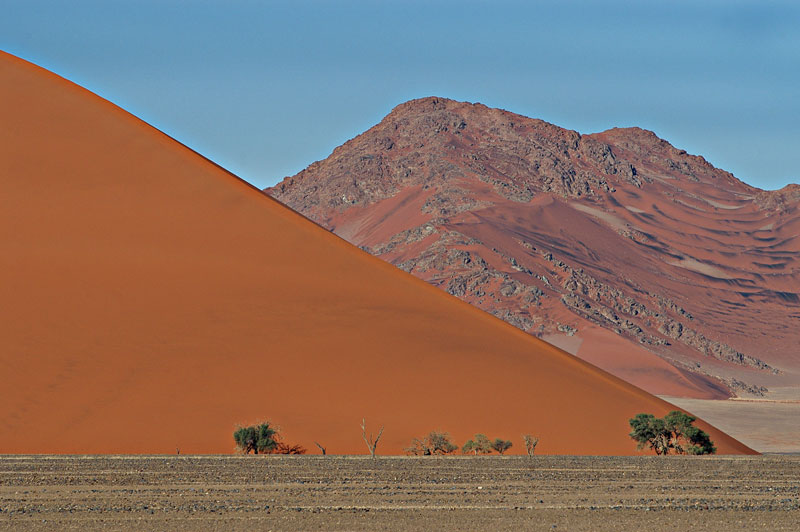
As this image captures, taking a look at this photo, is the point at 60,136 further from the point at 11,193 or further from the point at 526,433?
the point at 526,433

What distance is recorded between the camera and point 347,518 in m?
17.0

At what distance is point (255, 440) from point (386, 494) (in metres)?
10.7

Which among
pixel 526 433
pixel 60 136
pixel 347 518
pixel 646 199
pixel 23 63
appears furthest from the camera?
pixel 646 199

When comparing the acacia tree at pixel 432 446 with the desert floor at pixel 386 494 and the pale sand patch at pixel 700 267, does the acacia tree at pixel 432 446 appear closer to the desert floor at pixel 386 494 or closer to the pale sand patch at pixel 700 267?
the desert floor at pixel 386 494

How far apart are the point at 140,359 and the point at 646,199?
556 feet

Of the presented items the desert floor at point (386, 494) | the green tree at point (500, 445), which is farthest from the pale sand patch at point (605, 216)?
the desert floor at point (386, 494)

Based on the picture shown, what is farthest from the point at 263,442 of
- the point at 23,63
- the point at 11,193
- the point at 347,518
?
the point at 23,63

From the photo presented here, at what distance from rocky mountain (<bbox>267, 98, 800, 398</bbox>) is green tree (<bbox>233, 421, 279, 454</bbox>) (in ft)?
255

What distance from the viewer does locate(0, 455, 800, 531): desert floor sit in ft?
54.9

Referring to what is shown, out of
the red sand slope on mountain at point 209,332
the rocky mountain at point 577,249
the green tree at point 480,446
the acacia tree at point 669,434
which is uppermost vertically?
the rocky mountain at point 577,249

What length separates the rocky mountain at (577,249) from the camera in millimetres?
121500

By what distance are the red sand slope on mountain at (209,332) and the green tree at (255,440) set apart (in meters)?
0.95

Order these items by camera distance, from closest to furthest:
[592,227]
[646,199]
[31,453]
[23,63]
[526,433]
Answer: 1. [31,453]
2. [526,433]
3. [23,63]
4. [592,227]
5. [646,199]

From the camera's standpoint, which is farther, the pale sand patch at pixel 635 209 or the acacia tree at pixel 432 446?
the pale sand patch at pixel 635 209
